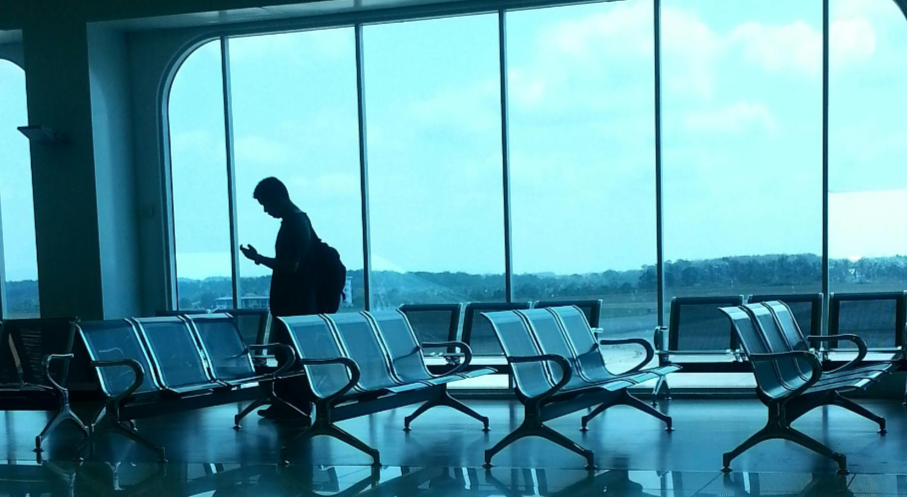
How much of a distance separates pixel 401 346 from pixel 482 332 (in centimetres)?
148

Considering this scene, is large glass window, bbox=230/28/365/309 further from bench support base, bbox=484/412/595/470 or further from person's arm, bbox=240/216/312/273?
bench support base, bbox=484/412/595/470

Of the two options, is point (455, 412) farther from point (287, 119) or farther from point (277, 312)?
point (287, 119)

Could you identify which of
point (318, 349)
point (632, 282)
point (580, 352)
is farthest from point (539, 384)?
point (632, 282)

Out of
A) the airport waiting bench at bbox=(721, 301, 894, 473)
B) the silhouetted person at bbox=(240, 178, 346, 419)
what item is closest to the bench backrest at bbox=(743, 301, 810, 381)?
the airport waiting bench at bbox=(721, 301, 894, 473)

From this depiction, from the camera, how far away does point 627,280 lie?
851 cm

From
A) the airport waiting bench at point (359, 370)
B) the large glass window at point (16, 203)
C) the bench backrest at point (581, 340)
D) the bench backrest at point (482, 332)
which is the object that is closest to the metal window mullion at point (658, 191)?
the bench backrest at point (482, 332)

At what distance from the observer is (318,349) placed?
584 cm

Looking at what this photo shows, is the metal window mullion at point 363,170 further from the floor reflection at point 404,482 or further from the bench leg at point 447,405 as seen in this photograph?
the floor reflection at point 404,482

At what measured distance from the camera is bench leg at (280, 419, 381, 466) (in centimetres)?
553

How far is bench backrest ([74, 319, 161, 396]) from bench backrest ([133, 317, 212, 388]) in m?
0.06

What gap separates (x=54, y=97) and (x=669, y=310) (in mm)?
5692

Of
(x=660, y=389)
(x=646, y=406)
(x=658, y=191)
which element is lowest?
(x=660, y=389)

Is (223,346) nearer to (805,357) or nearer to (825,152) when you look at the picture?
(805,357)

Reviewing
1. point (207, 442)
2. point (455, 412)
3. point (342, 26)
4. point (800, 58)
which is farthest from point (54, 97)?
point (800, 58)
